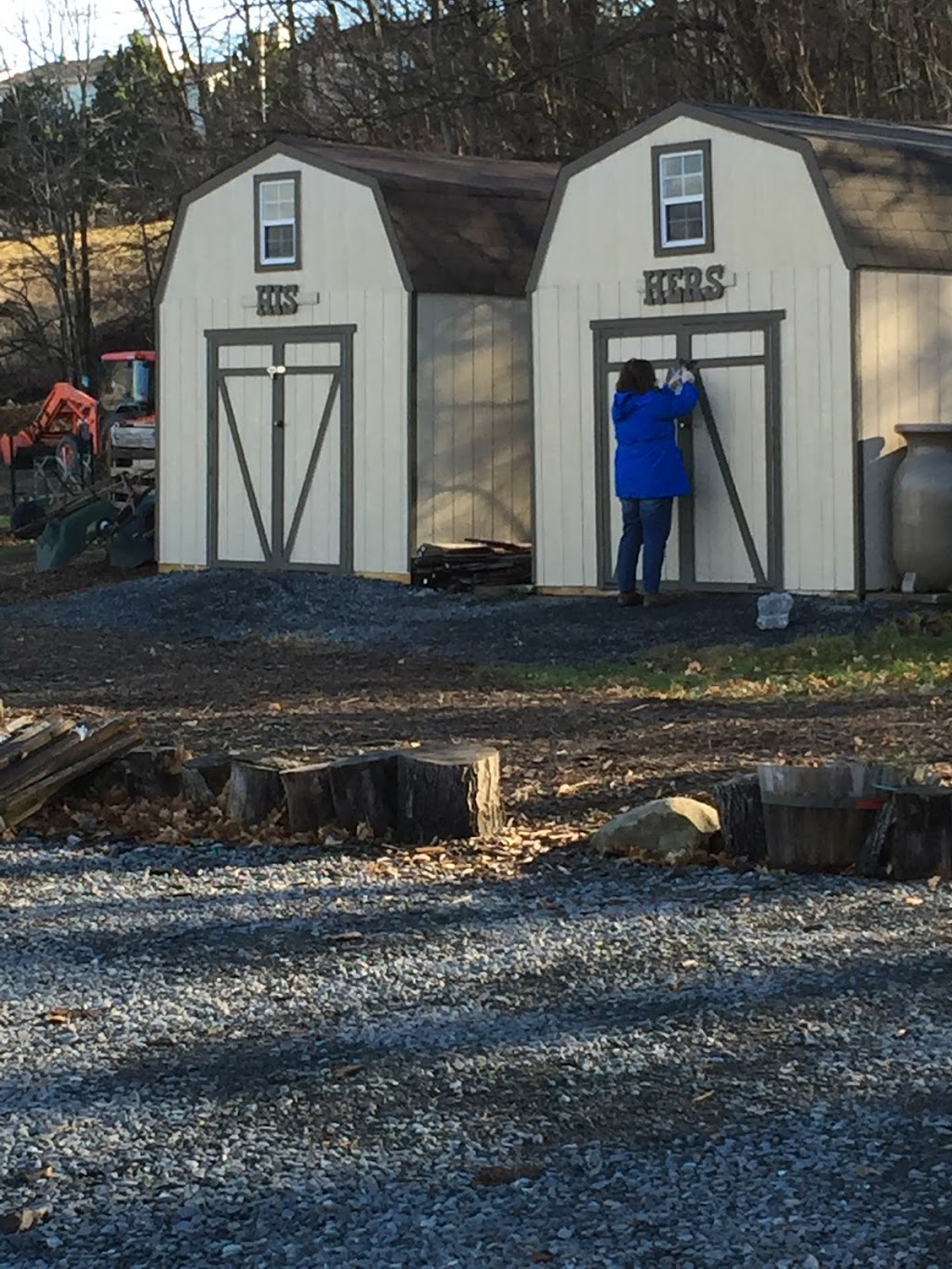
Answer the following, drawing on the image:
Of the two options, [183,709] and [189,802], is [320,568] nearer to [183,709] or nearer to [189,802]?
[183,709]

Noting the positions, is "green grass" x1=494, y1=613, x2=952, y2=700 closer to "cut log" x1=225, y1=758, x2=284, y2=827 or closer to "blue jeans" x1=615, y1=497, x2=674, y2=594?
"blue jeans" x1=615, y1=497, x2=674, y2=594

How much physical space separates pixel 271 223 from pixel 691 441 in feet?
17.1

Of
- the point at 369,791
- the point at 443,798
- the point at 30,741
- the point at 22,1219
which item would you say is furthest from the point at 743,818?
the point at 22,1219

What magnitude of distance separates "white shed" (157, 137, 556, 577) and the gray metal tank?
4143 mm

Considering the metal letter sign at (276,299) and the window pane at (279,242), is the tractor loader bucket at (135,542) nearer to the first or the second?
the metal letter sign at (276,299)

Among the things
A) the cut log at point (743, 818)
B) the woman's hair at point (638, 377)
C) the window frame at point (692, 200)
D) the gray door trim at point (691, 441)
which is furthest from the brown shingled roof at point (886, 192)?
the cut log at point (743, 818)

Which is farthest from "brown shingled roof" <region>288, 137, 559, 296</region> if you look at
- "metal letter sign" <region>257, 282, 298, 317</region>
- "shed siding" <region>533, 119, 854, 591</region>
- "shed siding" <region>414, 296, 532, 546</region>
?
"shed siding" <region>533, 119, 854, 591</region>

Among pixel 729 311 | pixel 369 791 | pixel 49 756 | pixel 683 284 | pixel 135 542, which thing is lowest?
pixel 369 791

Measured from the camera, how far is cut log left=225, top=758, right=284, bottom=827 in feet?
28.5

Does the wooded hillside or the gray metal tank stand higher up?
the wooded hillside

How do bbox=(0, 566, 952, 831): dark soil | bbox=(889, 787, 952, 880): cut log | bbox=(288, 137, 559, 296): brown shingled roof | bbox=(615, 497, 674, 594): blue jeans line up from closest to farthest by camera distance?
bbox=(889, 787, 952, 880): cut log < bbox=(0, 566, 952, 831): dark soil < bbox=(615, 497, 674, 594): blue jeans < bbox=(288, 137, 559, 296): brown shingled roof

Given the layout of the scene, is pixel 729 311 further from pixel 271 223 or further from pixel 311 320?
pixel 271 223

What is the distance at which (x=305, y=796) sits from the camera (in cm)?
855

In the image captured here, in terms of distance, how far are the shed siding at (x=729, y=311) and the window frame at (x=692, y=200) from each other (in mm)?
53
